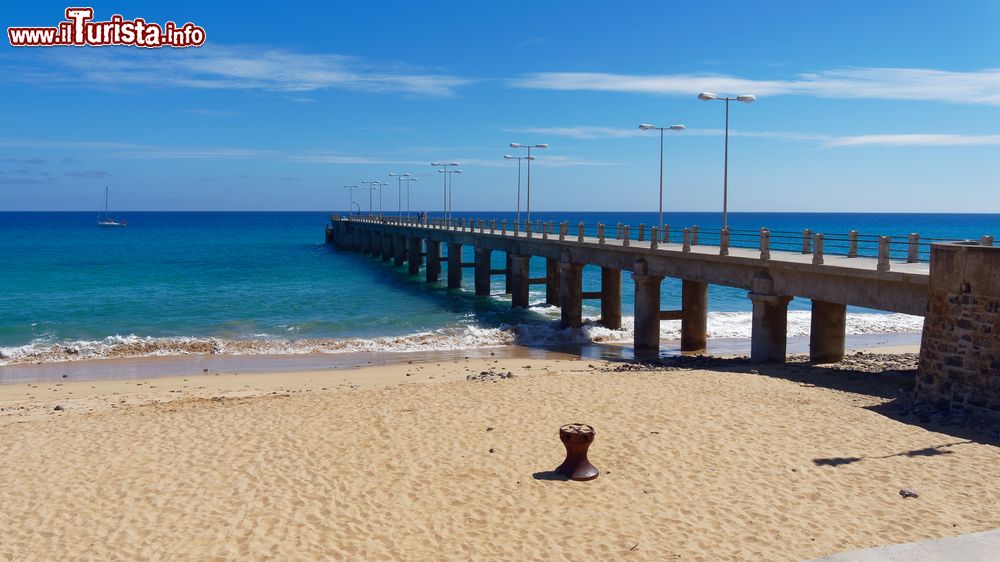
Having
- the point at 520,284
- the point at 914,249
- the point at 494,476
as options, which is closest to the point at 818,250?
the point at 914,249

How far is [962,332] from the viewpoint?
13.1 meters

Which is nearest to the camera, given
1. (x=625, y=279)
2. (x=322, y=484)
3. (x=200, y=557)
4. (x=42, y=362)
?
(x=200, y=557)

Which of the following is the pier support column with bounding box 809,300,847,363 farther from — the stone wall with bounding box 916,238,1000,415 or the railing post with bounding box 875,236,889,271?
the stone wall with bounding box 916,238,1000,415

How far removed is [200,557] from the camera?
8211 mm

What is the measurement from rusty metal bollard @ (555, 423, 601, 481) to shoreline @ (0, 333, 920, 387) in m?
13.6

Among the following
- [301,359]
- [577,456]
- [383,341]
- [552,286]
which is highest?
[577,456]

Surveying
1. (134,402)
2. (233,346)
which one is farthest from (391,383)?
(233,346)

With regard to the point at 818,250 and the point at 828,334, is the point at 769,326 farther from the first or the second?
the point at 818,250

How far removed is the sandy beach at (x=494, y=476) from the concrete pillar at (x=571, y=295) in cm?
1367

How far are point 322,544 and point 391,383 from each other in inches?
434

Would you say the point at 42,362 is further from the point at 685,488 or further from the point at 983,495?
the point at 983,495

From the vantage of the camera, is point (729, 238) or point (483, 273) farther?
point (483, 273)

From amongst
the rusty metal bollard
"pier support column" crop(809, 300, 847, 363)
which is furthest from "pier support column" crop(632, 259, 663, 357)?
the rusty metal bollard

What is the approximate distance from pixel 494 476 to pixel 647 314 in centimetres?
1512
